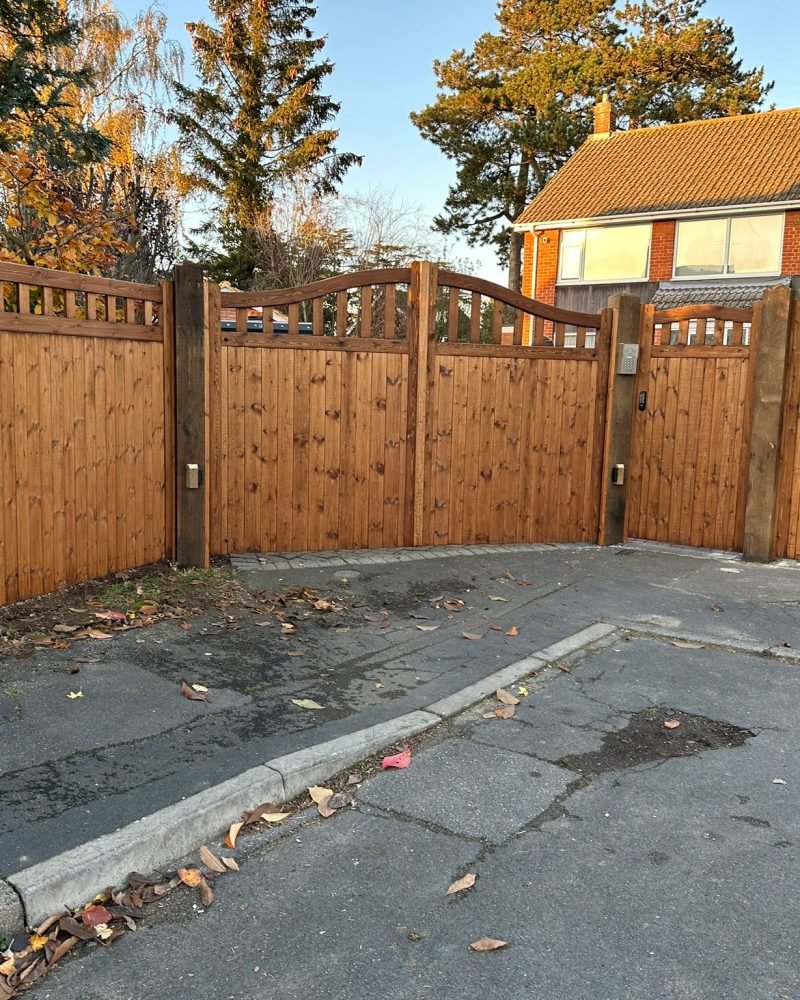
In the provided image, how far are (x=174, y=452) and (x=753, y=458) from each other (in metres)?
4.99

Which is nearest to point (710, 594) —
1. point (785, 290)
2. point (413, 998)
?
point (785, 290)

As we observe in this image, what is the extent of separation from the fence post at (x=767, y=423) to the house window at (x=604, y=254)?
16.1 meters

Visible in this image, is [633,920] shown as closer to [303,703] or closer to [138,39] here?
[303,703]

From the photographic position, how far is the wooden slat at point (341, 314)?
7222mm

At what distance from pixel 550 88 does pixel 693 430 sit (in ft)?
89.9

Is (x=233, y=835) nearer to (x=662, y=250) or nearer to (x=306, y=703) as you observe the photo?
Answer: (x=306, y=703)

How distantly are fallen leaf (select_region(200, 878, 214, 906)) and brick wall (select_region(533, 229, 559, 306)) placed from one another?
22.8 meters

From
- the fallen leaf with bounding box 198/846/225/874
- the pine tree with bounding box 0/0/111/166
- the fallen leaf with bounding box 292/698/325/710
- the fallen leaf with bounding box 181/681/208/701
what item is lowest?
the fallen leaf with bounding box 198/846/225/874

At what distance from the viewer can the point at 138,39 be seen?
1822 centimetres

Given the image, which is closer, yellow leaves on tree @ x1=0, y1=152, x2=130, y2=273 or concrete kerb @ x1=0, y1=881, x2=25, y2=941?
concrete kerb @ x1=0, y1=881, x2=25, y2=941

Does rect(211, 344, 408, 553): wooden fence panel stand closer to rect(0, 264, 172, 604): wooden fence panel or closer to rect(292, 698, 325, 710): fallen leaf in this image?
rect(0, 264, 172, 604): wooden fence panel

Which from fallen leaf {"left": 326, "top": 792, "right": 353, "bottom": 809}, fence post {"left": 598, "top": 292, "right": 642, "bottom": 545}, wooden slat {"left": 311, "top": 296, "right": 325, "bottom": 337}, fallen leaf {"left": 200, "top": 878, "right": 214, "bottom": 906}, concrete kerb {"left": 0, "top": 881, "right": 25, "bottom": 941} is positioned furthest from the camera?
fence post {"left": 598, "top": 292, "right": 642, "bottom": 545}

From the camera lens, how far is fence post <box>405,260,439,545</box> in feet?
24.7

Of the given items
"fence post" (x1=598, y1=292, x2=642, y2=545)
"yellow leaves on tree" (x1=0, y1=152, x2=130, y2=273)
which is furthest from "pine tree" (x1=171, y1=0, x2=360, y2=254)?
"fence post" (x1=598, y1=292, x2=642, y2=545)
